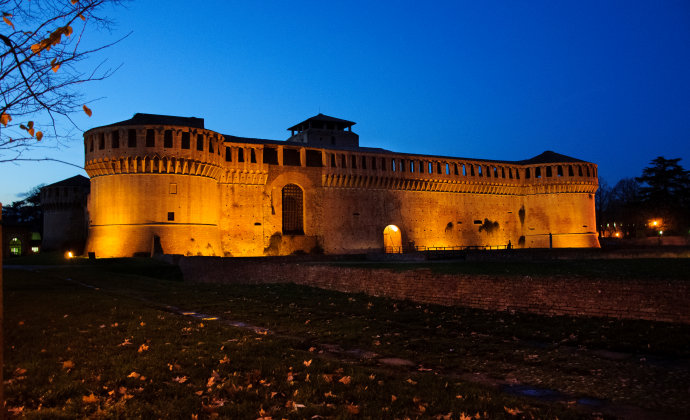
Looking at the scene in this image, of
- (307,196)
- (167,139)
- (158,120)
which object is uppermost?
Answer: (158,120)

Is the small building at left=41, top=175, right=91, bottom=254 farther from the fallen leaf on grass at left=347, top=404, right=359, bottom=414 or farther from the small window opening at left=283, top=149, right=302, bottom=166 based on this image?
the fallen leaf on grass at left=347, top=404, right=359, bottom=414

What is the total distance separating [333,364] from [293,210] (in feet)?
108

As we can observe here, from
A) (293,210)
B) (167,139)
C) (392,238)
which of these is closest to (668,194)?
(392,238)

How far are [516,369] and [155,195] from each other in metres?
29.2

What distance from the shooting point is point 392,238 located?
143ft

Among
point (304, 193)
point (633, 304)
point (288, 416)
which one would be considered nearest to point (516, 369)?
point (288, 416)

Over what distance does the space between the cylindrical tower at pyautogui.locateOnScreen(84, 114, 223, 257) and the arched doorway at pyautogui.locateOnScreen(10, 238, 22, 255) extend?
32.6 m

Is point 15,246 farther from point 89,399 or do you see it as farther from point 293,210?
point 89,399

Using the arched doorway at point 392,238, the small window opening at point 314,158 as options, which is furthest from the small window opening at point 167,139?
the arched doorway at point 392,238

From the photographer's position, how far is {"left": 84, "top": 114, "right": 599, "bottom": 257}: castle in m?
31.4

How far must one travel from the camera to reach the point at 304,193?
3862 centimetres

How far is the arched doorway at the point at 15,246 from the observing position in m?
57.5

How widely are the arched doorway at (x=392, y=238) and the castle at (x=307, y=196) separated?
120 mm

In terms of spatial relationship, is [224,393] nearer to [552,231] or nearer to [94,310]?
[94,310]
